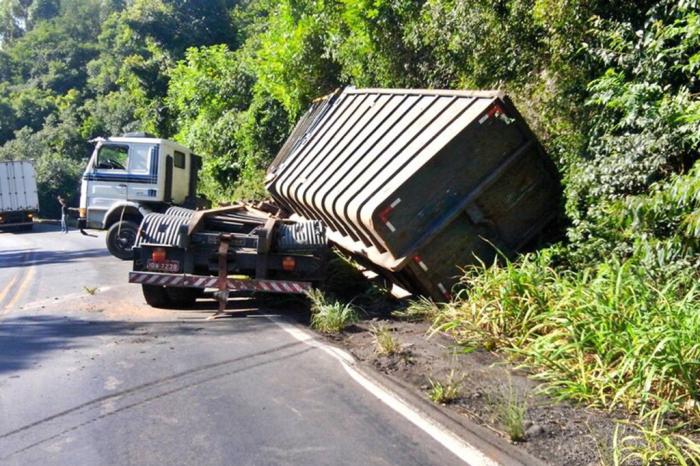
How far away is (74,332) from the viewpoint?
31.5ft

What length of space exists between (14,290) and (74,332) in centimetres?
518

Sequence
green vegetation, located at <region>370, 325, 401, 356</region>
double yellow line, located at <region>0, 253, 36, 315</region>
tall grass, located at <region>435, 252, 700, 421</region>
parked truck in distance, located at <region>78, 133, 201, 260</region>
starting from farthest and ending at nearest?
1. parked truck in distance, located at <region>78, 133, 201, 260</region>
2. double yellow line, located at <region>0, 253, 36, 315</region>
3. green vegetation, located at <region>370, 325, 401, 356</region>
4. tall grass, located at <region>435, 252, 700, 421</region>

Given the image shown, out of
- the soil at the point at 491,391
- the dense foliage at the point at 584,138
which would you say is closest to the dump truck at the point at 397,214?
the dense foliage at the point at 584,138

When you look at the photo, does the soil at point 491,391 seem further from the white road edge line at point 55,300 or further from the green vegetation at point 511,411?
the white road edge line at point 55,300

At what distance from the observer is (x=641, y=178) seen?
8547 mm

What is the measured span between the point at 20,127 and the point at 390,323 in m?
64.2

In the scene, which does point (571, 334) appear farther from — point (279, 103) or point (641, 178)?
point (279, 103)

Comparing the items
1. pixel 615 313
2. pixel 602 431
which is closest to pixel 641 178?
pixel 615 313

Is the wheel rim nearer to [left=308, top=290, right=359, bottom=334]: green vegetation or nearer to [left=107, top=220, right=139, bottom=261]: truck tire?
[left=107, top=220, right=139, bottom=261]: truck tire

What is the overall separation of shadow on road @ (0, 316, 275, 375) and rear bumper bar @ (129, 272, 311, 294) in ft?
1.41

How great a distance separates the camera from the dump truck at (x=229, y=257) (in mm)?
10359

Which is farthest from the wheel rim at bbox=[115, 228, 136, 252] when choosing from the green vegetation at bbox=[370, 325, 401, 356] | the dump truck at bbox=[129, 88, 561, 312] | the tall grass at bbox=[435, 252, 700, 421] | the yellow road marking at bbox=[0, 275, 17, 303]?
the green vegetation at bbox=[370, 325, 401, 356]

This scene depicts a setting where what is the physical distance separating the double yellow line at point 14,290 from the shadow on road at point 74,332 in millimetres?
1408

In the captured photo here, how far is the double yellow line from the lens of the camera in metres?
12.2
